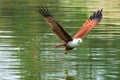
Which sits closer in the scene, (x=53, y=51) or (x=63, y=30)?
(x=63, y=30)

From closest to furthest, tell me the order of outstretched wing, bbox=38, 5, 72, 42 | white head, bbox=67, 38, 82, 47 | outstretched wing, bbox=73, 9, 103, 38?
1. outstretched wing, bbox=38, 5, 72, 42
2. white head, bbox=67, 38, 82, 47
3. outstretched wing, bbox=73, 9, 103, 38

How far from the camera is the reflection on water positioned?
11.7 metres

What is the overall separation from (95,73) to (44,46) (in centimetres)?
297

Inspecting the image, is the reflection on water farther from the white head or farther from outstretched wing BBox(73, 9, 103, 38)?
outstretched wing BBox(73, 9, 103, 38)

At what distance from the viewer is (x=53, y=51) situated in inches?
543

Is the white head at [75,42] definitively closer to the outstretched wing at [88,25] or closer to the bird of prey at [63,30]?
the bird of prey at [63,30]

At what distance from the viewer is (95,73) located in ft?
38.3

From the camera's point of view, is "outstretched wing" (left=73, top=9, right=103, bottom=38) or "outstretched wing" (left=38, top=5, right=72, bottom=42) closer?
"outstretched wing" (left=38, top=5, right=72, bottom=42)

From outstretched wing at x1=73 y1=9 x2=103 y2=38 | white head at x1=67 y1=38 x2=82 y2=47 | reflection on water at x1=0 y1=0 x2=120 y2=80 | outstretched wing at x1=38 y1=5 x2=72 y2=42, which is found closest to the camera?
outstretched wing at x1=38 y1=5 x2=72 y2=42

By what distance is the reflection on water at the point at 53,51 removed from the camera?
38.4 ft

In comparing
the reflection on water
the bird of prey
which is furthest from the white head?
the reflection on water

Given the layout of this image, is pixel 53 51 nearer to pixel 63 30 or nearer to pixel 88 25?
pixel 88 25

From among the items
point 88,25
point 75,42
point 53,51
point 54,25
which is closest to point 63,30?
point 54,25

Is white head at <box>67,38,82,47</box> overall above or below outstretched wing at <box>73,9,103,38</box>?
below
